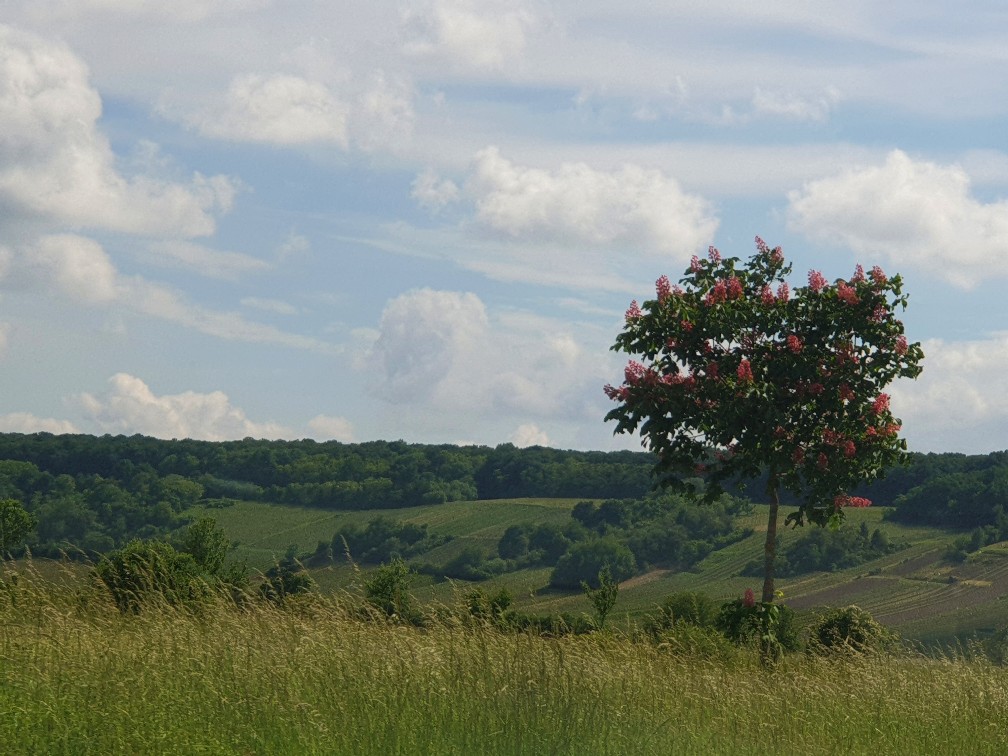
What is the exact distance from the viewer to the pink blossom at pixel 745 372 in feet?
58.3

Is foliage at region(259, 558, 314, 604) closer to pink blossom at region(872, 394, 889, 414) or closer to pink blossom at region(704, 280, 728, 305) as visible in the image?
pink blossom at region(704, 280, 728, 305)

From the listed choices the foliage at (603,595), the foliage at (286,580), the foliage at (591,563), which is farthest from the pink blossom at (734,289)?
the foliage at (591,563)

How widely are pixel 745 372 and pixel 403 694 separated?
9.59m

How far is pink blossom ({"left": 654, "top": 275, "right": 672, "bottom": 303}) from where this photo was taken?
18844 millimetres

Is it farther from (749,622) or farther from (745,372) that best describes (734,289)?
(749,622)

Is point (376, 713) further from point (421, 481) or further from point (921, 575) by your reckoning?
point (421, 481)

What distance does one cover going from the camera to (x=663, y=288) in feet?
62.2

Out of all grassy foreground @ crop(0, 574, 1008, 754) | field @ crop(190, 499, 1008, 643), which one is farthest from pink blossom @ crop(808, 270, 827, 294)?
field @ crop(190, 499, 1008, 643)

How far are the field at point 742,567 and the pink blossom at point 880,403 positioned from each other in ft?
183

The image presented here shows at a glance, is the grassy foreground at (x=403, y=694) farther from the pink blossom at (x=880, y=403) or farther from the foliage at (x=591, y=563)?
the foliage at (x=591, y=563)

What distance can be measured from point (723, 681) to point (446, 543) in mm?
143141

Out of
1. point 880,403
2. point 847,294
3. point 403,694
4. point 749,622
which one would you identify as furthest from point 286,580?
point 847,294

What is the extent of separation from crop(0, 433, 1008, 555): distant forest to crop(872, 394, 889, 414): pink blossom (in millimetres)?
130089

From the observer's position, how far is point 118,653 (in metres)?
10.4
